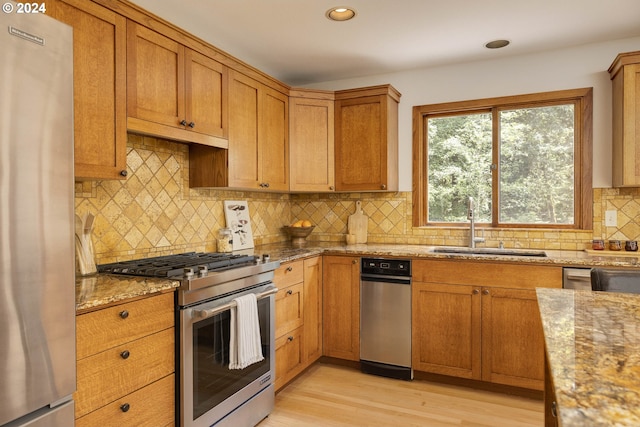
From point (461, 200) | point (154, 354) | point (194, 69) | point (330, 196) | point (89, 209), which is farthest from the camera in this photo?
point (330, 196)

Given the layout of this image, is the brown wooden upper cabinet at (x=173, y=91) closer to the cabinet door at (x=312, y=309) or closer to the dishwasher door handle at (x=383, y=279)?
the cabinet door at (x=312, y=309)

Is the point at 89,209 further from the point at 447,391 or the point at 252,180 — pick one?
the point at 447,391

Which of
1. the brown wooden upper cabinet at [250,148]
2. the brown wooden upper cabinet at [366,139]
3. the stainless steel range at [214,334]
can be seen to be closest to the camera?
the stainless steel range at [214,334]

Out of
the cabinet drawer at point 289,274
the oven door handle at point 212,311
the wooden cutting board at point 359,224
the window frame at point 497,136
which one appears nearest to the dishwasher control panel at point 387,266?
the cabinet drawer at point 289,274

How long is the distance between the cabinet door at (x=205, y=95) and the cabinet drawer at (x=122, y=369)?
1.24 meters

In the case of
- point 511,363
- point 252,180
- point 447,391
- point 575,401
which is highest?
point 252,180

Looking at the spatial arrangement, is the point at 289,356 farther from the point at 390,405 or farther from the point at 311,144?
the point at 311,144

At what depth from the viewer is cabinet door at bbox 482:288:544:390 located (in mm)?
2686

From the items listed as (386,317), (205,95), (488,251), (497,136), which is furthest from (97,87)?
(497,136)

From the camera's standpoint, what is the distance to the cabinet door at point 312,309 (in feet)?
10.0

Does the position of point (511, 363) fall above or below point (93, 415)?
below

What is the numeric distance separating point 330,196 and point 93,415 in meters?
2.72

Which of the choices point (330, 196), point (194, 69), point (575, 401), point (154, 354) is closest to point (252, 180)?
point (194, 69)

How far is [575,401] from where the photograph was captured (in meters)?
0.69
